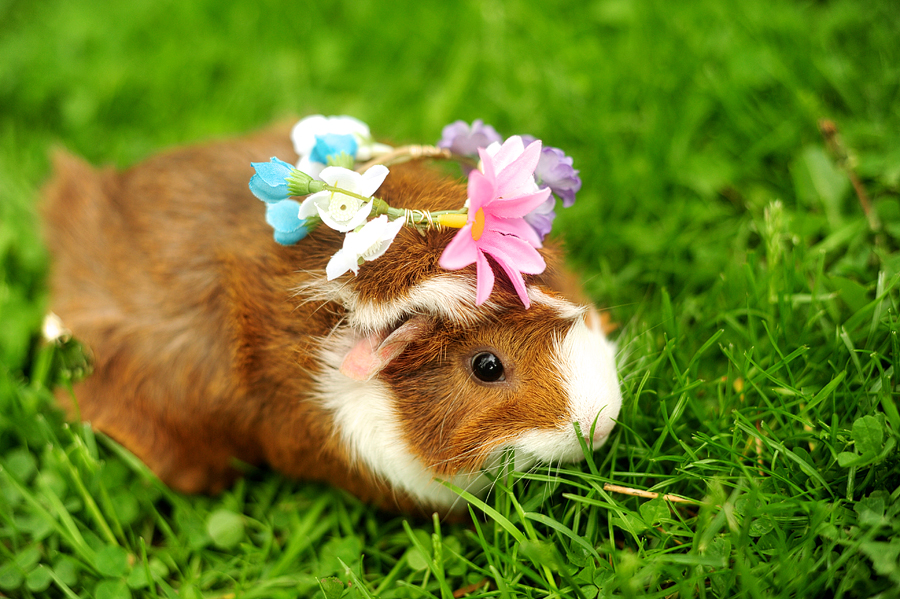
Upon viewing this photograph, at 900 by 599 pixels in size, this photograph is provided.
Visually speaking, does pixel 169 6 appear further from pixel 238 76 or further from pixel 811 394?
pixel 811 394

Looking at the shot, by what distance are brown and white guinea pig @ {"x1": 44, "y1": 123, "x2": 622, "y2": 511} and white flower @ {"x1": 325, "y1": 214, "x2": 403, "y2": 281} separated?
124mm

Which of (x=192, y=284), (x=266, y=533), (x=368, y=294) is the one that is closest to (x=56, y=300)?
(x=192, y=284)

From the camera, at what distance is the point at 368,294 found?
6.70 feet

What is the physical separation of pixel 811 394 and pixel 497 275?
1165 mm

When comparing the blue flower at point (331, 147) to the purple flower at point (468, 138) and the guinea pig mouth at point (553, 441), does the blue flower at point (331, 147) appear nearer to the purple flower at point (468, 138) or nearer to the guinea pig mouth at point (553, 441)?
the purple flower at point (468, 138)

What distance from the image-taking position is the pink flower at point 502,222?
1816 mm

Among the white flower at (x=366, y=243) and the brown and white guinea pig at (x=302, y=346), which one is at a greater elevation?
the white flower at (x=366, y=243)

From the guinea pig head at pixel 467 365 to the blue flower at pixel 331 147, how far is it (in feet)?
1.55

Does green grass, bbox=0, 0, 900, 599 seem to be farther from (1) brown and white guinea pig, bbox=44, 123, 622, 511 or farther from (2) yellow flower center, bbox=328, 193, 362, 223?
(2) yellow flower center, bbox=328, 193, 362, 223

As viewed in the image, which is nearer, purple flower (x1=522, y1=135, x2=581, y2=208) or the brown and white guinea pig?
the brown and white guinea pig

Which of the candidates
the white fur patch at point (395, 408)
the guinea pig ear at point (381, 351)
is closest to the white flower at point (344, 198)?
the white fur patch at point (395, 408)

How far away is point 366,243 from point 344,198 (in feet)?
0.63

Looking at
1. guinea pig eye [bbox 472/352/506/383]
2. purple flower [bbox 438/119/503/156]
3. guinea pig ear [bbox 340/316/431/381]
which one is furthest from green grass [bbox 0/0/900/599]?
purple flower [bbox 438/119/503/156]

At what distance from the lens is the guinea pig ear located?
2057 millimetres
